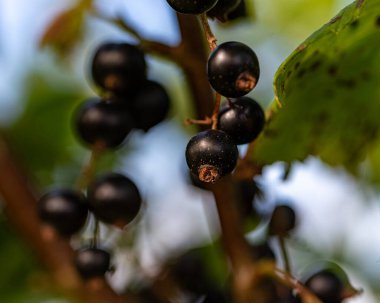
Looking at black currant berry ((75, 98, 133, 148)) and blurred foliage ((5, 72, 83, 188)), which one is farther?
blurred foliage ((5, 72, 83, 188))

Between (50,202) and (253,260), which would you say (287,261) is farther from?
(50,202)

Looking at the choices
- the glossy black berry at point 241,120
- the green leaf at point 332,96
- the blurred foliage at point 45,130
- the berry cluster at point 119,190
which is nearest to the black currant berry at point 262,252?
the berry cluster at point 119,190

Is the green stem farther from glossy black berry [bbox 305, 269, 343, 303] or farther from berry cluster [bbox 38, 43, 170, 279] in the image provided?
berry cluster [bbox 38, 43, 170, 279]

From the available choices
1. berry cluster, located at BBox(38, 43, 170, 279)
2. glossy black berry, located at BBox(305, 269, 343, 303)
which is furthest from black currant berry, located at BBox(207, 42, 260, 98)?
glossy black berry, located at BBox(305, 269, 343, 303)

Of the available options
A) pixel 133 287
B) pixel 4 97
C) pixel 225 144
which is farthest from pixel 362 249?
pixel 225 144

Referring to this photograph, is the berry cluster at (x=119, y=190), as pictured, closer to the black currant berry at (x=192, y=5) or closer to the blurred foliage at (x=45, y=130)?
the black currant berry at (x=192, y=5)

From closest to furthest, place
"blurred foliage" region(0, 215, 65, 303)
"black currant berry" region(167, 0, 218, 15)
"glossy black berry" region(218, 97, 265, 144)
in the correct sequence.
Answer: "black currant berry" region(167, 0, 218, 15) < "glossy black berry" region(218, 97, 265, 144) < "blurred foliage" region(0, 215, 65, 303)
